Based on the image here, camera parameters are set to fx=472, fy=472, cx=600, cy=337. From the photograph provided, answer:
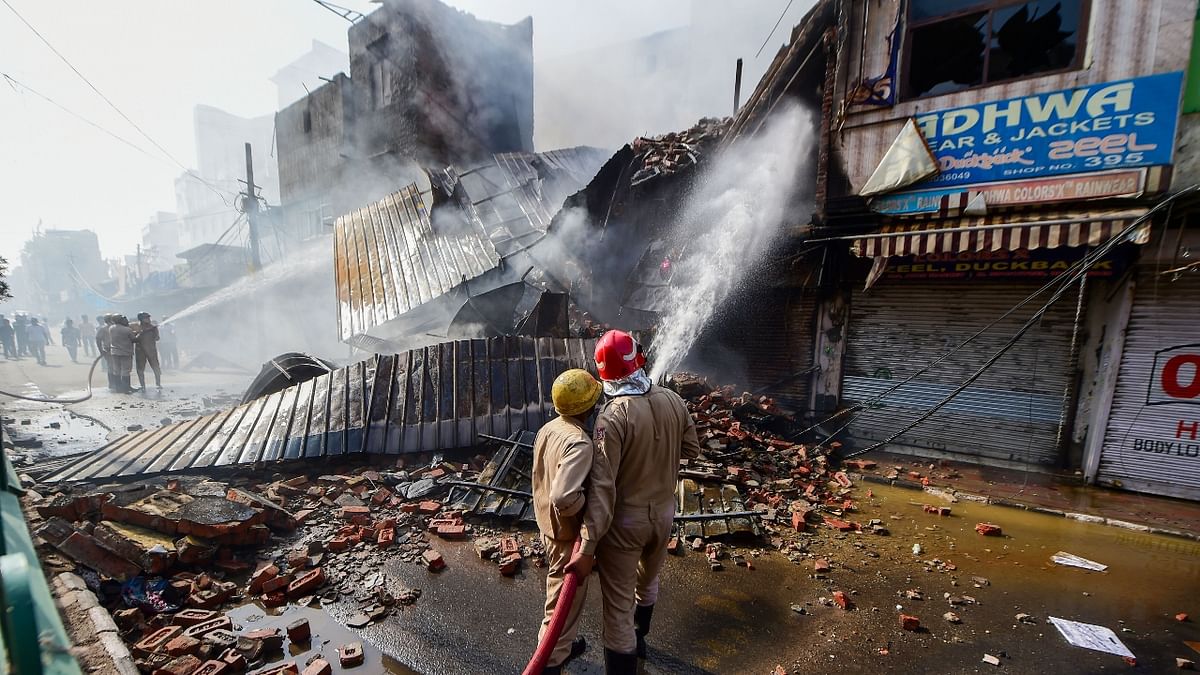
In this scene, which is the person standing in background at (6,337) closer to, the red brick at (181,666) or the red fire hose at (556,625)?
the red brick at (181,666)

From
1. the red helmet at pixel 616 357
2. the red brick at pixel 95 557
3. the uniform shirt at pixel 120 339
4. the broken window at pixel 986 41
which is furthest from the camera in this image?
the uniform shirt at pixel 120 339

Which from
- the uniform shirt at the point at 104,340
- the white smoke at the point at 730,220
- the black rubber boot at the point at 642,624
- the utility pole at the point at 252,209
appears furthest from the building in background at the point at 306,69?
the black rubber boot at the point at 642,624

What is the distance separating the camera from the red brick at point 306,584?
3672 millimetres

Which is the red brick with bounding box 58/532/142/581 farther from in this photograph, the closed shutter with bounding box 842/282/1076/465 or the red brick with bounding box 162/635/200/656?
the closed shutter with bounding box 842/282/1076/465

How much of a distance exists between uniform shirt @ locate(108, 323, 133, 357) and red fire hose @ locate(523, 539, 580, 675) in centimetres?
1550

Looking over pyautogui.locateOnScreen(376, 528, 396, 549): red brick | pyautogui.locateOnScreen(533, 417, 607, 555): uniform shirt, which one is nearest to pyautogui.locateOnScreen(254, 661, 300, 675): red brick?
pyautogui.locateOnScreen(376, 528, 396, 549): red brick

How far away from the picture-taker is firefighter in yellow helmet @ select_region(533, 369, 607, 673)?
256cm

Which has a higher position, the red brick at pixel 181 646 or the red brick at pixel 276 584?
the red brick at pixel 181 646

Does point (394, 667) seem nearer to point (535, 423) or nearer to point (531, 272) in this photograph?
point (535, 423)

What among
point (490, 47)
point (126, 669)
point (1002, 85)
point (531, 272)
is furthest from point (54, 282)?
point (1002, 85)

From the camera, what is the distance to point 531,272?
999 cm

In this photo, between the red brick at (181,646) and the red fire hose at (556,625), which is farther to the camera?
the red brick at (181,646)

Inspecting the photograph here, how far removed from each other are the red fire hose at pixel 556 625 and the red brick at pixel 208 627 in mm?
2410

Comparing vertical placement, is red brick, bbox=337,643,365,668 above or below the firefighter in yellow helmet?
below
